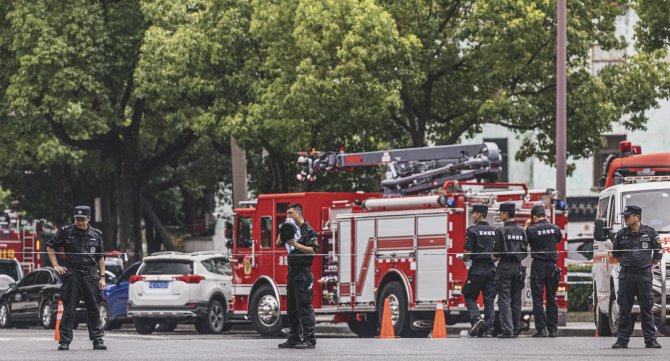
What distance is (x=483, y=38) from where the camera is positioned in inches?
1318

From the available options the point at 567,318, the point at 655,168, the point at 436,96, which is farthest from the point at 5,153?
the point at 655,168

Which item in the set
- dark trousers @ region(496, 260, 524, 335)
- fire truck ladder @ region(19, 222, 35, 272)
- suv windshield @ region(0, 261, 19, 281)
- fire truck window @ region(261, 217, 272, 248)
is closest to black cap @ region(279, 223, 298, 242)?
dark trousers @ region(496, 260, 524, 335)

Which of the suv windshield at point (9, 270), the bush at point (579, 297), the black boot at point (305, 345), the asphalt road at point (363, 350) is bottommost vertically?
the asphalt road at point (363, 350)

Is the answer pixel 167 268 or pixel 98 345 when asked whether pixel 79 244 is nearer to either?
pixel 98 345

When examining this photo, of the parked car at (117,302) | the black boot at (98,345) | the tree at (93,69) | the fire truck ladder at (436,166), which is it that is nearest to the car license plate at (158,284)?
the parked car at (117,302)

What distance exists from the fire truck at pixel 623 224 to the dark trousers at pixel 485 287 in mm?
1586

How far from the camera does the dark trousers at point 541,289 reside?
2253 cm

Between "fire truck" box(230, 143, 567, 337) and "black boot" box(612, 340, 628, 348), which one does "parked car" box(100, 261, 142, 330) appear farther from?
"black boot" box(612, 340, 628, 348)

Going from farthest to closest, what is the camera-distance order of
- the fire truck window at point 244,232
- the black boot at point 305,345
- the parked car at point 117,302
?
the parked car at point 117,302, the fire truck window at point 244,232, the black boot at point 305,345

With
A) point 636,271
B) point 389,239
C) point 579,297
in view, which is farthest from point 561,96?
point 636,271

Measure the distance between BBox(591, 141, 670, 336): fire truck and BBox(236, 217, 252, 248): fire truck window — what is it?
6.79 meters

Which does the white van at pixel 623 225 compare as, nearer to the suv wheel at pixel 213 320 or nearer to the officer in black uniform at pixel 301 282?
the officer in black uniform at pixel 301 282

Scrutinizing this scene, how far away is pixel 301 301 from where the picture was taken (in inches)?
758

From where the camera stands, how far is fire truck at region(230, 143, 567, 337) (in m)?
25.1
